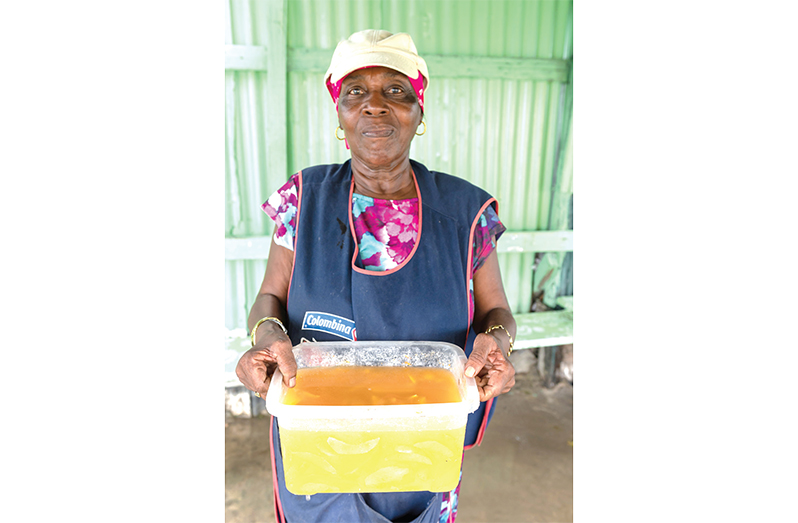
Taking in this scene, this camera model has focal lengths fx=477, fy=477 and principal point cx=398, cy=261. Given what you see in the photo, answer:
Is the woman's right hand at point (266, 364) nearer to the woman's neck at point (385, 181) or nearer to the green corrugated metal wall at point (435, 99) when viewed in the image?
the woman's neck at point (385, 181)

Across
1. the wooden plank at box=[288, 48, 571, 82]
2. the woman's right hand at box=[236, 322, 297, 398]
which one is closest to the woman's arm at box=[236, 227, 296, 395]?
the woman's right hand at box=[236, 322, 297, 398]

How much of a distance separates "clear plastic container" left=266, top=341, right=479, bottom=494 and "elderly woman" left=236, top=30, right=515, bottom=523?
279 millimetres

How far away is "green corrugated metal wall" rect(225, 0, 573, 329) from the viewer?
3.30 metres

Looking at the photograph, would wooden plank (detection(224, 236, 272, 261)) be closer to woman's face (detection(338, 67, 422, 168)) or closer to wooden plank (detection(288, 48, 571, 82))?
wooden plank (detection(288, 48, 571, 82))

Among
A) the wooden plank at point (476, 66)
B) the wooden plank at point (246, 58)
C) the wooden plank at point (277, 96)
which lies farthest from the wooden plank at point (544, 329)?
the wooden plank at point (246, 58)

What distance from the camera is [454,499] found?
1.65 m

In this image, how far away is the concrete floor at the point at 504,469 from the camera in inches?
116

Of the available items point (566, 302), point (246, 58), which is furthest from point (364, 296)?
point (566, 302)

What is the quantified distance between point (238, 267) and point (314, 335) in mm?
2300

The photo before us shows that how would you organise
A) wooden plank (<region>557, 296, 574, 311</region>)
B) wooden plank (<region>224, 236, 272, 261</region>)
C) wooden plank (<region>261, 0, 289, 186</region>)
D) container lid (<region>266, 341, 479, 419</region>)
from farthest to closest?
wooden plank (<region>557, 296, 574, 311</region>)
wooden plank (<region>224, 236, 272, 261</region>)
wooden plank (<region>261, 0, 289, 186</region>)
container lid (<region>266, 341, 479, 419</region>)

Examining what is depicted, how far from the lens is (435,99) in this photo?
3639 millimetres
